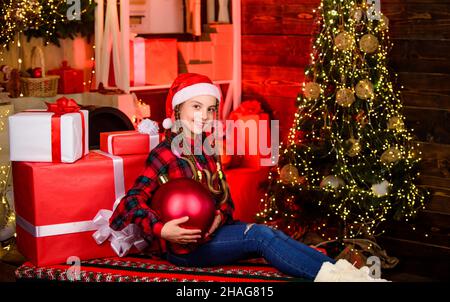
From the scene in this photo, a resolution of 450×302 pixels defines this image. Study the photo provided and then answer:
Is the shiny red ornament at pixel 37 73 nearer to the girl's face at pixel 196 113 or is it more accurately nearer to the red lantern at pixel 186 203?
the girl's face at pixel 196 113

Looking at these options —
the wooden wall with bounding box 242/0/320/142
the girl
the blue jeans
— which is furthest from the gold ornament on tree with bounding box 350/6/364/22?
the blue jeans

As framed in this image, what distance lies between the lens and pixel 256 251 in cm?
325

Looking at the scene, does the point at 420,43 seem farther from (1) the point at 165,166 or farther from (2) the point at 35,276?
(2) the point at 35,276

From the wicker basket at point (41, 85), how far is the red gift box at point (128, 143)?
1.39 meters

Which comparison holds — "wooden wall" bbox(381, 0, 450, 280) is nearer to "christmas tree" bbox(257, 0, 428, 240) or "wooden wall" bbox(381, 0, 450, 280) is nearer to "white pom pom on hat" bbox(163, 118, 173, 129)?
"christmas tree" bbox(257, 0, 428, 240)

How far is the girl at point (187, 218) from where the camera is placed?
3.12 metres

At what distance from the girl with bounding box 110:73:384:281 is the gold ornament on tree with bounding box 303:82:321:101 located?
1.07 metres

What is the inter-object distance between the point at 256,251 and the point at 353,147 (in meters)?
1.32

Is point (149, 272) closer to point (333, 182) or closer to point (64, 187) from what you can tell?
point (64, 187)

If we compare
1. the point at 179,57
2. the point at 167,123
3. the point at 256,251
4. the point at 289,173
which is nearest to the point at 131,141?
the point at 167,123

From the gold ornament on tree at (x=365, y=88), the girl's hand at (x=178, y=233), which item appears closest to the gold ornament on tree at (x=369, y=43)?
the gold ornament on tree at (x=365, y=88)

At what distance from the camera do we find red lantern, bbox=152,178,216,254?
3107 mm

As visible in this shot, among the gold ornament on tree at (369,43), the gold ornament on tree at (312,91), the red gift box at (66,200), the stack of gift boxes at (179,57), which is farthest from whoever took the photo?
the stack of gift boxes at (179,57)

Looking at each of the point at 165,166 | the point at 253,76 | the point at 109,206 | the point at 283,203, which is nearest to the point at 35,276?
the point at 109,206
